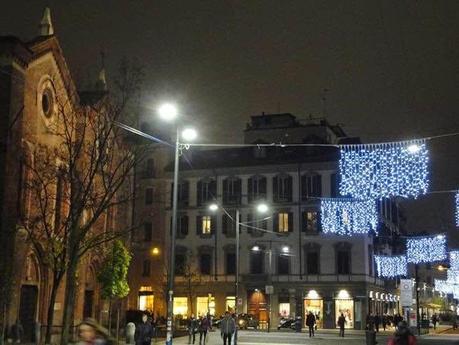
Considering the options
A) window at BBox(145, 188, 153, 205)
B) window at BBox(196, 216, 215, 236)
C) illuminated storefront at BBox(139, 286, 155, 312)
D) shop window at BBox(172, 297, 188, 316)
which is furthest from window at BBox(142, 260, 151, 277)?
window at BBox(145, 188, 153, 205)

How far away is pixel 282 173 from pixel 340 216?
23.4m

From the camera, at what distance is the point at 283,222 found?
221 feet

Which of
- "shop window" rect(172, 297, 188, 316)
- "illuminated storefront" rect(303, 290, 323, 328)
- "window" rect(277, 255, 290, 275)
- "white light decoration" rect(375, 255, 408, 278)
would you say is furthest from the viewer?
"shop window" rect(172, 297, 188, 316)

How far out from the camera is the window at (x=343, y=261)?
212ft

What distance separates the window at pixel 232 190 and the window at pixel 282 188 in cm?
371

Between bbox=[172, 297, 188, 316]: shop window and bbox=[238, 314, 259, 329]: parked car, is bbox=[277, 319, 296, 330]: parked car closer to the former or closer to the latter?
bbox=[238, 314, 259, 329]: parked car

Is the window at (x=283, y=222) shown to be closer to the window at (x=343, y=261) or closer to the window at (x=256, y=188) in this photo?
the window at (x=256, y=188)

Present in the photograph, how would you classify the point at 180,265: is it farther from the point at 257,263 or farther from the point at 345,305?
the point at 345,305

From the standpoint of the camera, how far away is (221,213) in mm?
69688

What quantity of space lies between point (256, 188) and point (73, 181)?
129ft

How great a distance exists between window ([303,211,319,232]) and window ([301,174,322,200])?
1.58 m

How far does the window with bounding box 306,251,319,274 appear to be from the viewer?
65.6 meters

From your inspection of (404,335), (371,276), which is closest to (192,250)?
(371,276)

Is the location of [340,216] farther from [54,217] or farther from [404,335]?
[404,335]
